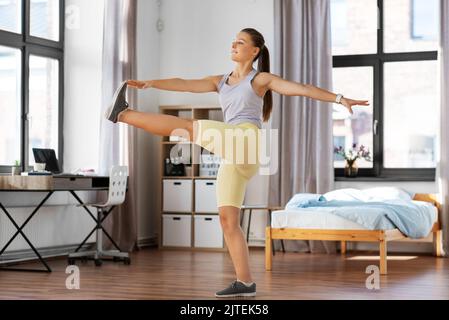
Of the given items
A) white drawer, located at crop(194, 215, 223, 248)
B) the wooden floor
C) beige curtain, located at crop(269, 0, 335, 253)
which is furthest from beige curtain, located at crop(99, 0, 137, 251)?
beige curtain, located at crop(269, 0, 335, 253)

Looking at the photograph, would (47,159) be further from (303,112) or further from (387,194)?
(387,194)

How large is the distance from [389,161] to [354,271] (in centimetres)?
229

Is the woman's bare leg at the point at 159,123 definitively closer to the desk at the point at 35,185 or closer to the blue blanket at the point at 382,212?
the desk at the point at 35,185

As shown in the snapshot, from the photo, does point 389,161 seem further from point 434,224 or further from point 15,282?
point 15,282

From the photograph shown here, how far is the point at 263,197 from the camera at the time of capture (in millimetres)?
8461

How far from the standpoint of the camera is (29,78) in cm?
734

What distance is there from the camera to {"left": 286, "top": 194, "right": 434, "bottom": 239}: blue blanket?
611 cm

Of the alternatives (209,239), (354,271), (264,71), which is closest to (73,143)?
(209,239)

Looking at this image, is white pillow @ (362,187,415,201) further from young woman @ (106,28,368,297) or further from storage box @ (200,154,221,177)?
young woman @ (106,28,368,297)

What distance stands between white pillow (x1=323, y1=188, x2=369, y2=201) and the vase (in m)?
0.55

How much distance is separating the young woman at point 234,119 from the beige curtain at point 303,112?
366 centimetres

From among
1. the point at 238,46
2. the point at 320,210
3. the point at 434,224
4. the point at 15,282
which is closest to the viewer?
the point at 238,46

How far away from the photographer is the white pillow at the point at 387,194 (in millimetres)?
7535

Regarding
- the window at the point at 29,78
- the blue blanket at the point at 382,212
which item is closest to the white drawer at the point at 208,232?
the blue blanket at the point at 382,212
